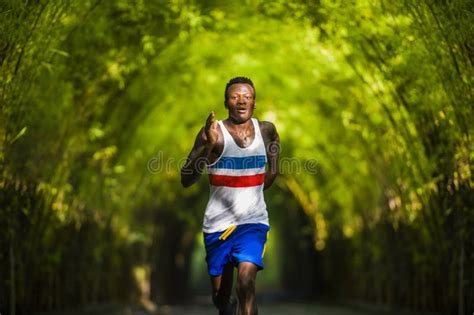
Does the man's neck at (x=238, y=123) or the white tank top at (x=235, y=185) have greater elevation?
the man's neck at (x=238, y=123)

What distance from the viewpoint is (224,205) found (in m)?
4.99

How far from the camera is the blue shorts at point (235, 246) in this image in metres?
4.96

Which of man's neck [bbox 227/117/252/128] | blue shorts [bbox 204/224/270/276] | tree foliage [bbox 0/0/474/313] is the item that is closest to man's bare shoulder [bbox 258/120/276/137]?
man's neck [bbox 227/117/252/128]

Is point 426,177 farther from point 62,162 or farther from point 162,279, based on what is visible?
point 162,279

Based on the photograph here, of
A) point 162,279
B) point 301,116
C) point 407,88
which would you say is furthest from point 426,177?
point 162,279

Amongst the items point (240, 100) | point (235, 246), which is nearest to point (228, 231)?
point (235, 246)

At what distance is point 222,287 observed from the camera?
16.6 feet

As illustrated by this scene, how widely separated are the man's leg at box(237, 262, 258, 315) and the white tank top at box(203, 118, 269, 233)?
264mm

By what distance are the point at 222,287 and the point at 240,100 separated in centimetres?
101

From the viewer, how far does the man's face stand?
497 centimetres

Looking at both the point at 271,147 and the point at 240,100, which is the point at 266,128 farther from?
the point at 240,100

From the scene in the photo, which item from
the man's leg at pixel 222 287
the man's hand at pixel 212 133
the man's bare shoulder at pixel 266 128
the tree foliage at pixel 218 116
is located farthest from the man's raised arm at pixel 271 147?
the tree foliage at pixel 218 116

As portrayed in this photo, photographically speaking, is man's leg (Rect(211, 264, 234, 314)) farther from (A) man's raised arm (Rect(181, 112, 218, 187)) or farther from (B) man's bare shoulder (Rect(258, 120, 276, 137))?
(B) man's bare shoulder (Rect(258, 120, 276, 137))

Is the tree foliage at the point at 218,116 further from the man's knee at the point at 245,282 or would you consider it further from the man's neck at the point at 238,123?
the man's knee at the point at 245,282
